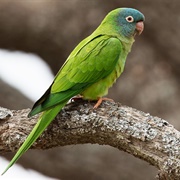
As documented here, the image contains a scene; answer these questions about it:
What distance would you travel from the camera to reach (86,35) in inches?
223

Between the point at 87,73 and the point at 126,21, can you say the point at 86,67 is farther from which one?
the point at 126,21

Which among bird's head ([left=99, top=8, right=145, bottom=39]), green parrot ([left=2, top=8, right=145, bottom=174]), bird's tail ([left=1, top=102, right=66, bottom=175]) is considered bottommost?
bird's tail ([left=1, top=102, right=66, bottom=175])

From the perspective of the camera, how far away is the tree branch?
11.8ft

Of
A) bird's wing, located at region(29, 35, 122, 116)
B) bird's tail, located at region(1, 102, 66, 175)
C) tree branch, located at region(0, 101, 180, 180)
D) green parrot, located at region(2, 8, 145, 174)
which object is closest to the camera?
tree branch, located at region(0, 101, 180, 180)

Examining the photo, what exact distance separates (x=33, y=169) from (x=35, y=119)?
1664mm

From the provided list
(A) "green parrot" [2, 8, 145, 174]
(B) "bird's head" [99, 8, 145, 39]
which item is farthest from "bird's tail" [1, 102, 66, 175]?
(B) "bird's head" [99, 8, 145, 39]

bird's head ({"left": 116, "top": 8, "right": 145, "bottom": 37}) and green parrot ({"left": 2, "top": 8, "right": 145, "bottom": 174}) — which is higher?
bird's head ({"left": 116, "top": 8, "right": 145, "bottom": 37})

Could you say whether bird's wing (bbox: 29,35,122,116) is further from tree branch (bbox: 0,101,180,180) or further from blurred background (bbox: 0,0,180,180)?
blurred background (bbox: 0,0,180,180)

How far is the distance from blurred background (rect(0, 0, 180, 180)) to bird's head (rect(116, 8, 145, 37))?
1.08 meters

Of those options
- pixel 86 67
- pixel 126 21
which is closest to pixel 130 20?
pixel 126 21

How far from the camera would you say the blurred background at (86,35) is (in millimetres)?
5539

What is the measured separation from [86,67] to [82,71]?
41 millimetres

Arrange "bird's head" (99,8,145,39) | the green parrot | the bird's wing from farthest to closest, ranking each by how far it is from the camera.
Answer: "bird's head" (99,8,145,39), the bird's wing, the green parrot

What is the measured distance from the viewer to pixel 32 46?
18.4 ft
